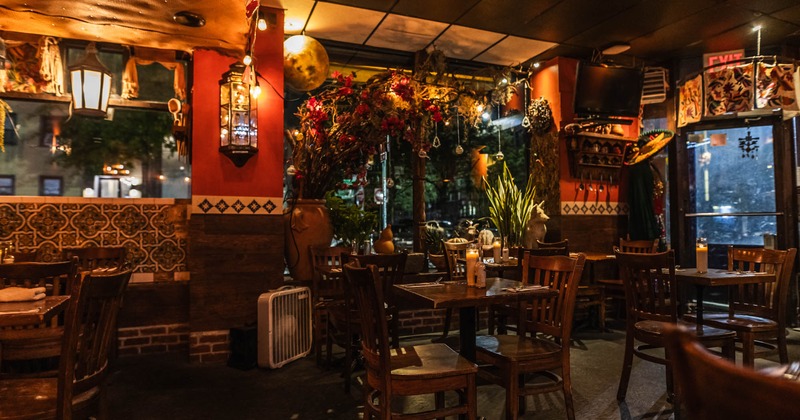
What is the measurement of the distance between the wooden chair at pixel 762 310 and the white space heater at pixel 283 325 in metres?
3.30

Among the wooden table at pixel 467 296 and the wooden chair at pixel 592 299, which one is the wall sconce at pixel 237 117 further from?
the wooden chair at pixel 592 299

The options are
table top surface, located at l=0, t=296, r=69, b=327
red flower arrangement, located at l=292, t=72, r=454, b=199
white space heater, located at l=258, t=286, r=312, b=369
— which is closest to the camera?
table top surface, located at l=0, t=296, r=69, b=327

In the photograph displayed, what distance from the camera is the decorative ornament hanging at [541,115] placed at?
19.8 feet

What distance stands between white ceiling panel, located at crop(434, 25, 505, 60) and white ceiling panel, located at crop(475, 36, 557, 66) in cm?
15

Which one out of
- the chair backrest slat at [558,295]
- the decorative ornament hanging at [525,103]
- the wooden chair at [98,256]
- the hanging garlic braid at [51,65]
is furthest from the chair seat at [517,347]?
the hanging garlic braid at [51,65]

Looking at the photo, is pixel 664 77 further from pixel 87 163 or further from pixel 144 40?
pixel 87 163

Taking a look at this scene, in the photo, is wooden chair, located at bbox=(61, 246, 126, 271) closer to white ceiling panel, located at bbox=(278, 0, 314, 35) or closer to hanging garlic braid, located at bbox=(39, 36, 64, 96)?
hanging garlic braid, located at bbox=(39, 36, 64, 96)

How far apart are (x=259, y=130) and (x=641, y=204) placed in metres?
4.75

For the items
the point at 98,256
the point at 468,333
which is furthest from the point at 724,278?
the point at 98,256

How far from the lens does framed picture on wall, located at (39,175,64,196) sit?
6.22 m

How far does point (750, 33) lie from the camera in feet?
18.0

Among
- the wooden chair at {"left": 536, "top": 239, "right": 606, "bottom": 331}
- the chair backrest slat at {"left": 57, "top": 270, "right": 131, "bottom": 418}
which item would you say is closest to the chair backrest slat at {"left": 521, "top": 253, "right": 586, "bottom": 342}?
the wooden chair at {"left": 536, "top": 239, "right": 606, "bottom": 331}

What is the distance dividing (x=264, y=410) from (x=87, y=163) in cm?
497

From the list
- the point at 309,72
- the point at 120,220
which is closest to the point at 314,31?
the point at 309,72
